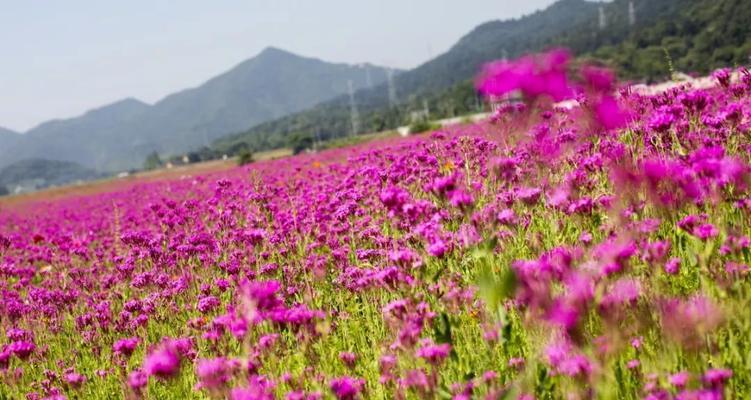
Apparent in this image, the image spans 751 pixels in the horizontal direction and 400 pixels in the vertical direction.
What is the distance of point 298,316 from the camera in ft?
11.8

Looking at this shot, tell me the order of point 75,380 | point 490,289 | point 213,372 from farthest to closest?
point 75,380 → point 213,372 → point 490,289

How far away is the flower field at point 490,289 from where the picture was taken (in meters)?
2.67

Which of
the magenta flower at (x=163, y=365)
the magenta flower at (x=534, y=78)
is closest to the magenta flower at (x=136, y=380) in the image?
the magenta flower at (x=163, y=365)

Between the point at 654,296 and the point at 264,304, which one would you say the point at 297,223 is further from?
the point at 654,296

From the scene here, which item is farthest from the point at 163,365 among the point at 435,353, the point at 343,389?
the point at 435,353

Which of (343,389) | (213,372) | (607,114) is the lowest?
(343,389)

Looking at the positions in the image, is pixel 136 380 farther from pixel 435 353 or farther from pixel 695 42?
pixel 695 42

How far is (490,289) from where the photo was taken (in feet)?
8.03

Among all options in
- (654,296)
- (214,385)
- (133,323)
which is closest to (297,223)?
(133,323)

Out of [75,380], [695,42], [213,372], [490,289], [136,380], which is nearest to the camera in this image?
[490,289]

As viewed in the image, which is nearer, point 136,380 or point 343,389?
point 343,389

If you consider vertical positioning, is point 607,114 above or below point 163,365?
above

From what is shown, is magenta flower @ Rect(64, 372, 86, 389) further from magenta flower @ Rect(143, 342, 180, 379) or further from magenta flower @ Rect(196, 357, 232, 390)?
magenta flower @ Rect(196, 357, 232, 390)

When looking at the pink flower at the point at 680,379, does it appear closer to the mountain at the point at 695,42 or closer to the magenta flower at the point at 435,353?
the magenta flower at the point at 435,353
